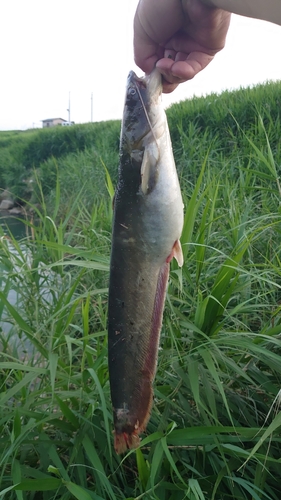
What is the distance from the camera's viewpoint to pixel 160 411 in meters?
1.97

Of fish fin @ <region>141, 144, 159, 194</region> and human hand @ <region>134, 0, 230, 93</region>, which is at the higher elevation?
human hand @ <region>134, 0, 230, 93</region>

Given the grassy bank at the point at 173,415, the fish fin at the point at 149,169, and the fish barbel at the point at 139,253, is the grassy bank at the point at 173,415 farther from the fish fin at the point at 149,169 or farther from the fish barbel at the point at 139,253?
the fish fin at the point at 149,169

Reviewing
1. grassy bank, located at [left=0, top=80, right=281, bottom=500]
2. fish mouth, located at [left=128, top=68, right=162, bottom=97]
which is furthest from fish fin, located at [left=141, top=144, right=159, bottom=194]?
grassy bank, located at [left=0, top=80, right=281, bottom=500]

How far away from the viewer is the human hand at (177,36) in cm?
169

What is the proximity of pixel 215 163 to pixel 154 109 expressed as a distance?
3.53 meters

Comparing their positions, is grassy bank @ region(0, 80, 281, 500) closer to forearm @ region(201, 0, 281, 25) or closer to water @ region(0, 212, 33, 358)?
water @ region(0, 212, 33, 358)

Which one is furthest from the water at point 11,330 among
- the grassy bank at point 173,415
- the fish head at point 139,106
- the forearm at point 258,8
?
the forearm at point 258,8

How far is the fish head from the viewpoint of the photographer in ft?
5.43

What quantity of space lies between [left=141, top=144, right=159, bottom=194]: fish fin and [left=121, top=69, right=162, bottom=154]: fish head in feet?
0.23

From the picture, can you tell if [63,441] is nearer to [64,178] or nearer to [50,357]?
[50,357]

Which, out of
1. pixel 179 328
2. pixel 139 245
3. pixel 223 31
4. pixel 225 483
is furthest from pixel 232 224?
pixel 225 483

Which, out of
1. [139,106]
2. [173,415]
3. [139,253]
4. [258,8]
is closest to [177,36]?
[139,106]

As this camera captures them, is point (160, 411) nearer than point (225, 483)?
No

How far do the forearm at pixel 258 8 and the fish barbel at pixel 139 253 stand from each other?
0.42m
